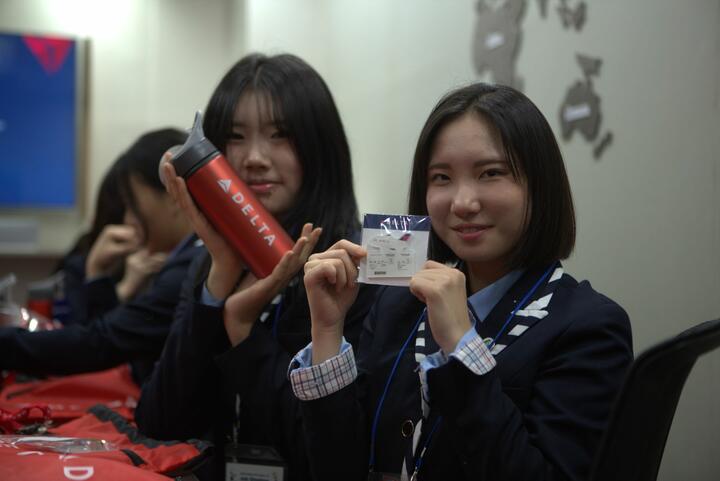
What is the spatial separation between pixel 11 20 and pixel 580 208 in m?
4.10

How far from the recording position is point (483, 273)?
47.8 inches

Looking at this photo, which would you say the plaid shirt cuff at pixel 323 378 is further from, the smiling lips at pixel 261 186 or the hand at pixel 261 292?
the smiling lips at pixel 261 186

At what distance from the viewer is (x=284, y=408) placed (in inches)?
53.4

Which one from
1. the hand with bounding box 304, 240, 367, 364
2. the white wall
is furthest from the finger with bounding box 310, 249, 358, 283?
the white wall

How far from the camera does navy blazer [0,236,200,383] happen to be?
6.34 ft

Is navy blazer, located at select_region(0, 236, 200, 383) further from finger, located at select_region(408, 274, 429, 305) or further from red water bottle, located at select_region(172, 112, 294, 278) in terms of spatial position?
finger, located at select_region(408, 274, 429, 305)

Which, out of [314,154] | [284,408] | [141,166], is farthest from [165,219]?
[284,408]

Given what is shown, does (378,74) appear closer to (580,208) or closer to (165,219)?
(165,219)

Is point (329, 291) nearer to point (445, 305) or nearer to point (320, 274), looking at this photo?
point (320, 274)

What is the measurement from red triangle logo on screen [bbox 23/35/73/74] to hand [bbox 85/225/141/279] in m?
2.46

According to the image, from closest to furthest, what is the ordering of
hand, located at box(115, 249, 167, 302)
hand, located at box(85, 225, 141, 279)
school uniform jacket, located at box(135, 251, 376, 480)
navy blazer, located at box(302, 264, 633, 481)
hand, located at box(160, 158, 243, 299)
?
navy blazer, located at box(302, 264, 633, 481) → school uniform jacket, located at box(135, 251, 376, 480) → hand, located at box(160, 158, 243, 299) → hand, located at box(115, 249, 167, 302) → hand, located at box(85, 225, 141, 279)

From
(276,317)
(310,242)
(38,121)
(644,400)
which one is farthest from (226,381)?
(38,121)

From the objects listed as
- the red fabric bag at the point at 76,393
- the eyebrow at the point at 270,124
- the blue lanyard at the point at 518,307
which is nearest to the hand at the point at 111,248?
the red fabric bag at the point at 76,393

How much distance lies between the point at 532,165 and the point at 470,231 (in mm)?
131
